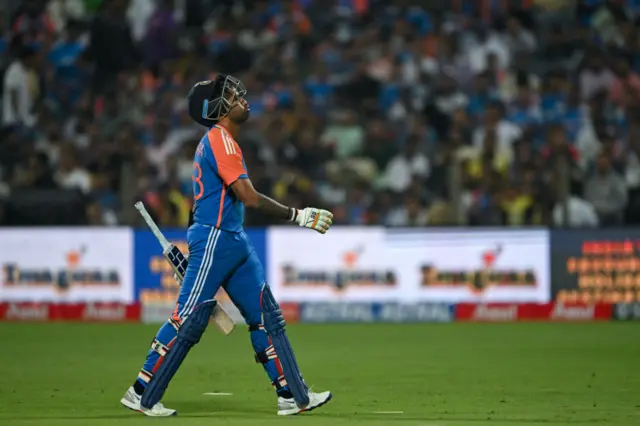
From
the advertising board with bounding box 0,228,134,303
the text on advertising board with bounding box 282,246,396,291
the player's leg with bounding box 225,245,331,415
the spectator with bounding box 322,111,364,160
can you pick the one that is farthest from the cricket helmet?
the spectator with bounding box 322,111,364,160

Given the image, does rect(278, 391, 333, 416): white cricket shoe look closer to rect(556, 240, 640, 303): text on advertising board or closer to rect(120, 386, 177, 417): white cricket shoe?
rect(120, 386, 177, 417): white cricket shoe

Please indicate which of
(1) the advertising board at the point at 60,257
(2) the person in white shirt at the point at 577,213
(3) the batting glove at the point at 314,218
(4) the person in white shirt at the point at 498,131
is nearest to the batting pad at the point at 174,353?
(3) the batting glove at the point at 314,218

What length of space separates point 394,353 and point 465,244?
4.22 m

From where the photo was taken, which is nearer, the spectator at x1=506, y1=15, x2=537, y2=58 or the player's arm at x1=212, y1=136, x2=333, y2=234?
the player's arm at x1=212, y1=136, x2=333, y2=234

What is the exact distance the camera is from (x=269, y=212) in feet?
26.1

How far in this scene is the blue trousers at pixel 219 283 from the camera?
8.01 meters

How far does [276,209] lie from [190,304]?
0.84m

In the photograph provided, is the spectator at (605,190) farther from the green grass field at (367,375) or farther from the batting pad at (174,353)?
the batting pad at (174,353)

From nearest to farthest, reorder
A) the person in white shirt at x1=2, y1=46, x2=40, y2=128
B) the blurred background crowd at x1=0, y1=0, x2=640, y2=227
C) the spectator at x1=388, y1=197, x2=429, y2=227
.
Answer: the spectator at x1=388, y1=197, x2=429, y2=227
the blurred background crowd at x1=0, y1=0, x2=640, y2=227
the person in white shirt at x1=2, y1=46, x2=40, y2=128

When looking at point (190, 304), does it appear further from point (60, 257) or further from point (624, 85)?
point (624, 85)

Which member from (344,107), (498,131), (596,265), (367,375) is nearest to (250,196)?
(367,375)

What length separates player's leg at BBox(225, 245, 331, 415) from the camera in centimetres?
812

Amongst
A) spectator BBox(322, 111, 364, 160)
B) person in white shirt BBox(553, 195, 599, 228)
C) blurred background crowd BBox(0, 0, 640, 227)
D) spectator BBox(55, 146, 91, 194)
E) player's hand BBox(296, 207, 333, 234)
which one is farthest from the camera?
spectator BBox(322, 111, 364, 160)

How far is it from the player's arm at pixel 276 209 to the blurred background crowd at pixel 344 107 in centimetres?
970
